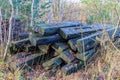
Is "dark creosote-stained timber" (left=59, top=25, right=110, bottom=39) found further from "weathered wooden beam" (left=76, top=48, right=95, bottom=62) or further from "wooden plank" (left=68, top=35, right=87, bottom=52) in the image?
"weathered wooden beam" (left=76, top=48, right=95, bottom=62)

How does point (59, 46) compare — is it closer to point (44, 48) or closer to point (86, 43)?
point (44, 48)

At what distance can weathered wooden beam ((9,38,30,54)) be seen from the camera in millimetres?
5820

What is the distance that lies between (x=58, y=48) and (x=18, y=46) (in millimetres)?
1178

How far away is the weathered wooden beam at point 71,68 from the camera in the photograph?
197 inches

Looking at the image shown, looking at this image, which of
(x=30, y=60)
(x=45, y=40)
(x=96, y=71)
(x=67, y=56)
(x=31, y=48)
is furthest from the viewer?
(x=31, y=48)

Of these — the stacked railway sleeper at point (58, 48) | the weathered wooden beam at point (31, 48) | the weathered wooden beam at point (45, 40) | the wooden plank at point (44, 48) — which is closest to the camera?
the stacked railway sleeper at point (58, 48)

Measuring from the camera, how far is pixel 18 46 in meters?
5.88

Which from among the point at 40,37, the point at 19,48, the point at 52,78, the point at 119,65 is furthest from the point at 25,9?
the point at 119,65

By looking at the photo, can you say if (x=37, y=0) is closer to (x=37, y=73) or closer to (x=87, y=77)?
(x=37, y=73)

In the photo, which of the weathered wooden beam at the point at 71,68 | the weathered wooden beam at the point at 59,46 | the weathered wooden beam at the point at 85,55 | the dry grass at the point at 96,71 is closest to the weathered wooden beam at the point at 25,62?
the dry grass at the point at 96,71

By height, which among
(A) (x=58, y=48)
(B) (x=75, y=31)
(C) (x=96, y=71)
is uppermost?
(B) (x=75, y=31)

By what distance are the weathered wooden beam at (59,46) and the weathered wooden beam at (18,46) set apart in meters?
0.82

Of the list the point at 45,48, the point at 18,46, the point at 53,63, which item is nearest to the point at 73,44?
the point at 53,63

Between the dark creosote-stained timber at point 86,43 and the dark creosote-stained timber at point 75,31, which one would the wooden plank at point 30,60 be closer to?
the dark creosote-stained timber at point 75,31
